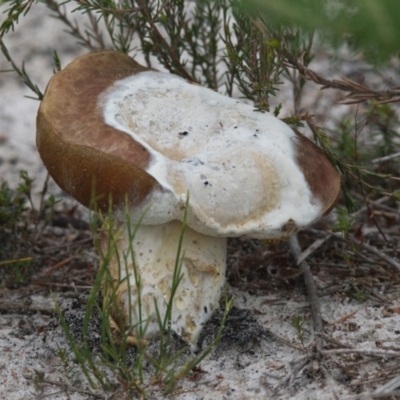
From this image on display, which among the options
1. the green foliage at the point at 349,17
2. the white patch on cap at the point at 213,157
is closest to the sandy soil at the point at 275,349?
the white patch on cap at the point at 213,157

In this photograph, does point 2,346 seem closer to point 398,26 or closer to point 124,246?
point 124,246

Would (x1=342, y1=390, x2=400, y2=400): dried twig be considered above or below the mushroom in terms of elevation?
below

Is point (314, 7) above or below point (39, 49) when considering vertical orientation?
above

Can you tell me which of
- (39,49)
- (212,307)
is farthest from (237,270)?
(39,49)

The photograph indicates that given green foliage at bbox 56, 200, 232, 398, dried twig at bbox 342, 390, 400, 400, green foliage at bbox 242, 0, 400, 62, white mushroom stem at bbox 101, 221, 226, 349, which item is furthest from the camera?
white mushroom stem at bbox 101, 221, 226, 349

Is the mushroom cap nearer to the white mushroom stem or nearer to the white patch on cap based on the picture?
the white patch on cap

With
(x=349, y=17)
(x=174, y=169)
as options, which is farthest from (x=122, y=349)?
(x=349, y=17)

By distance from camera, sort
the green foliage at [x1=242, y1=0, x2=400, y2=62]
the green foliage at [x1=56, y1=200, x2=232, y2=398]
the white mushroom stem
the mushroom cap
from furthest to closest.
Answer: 1. the white mushroom stem
2. the mushroom cap
3. the green foliage at [x1=56, y1=200, x2=232, y2=398]
4. the green foliage at [x1=242, y1=0, x2=400, y2=62]

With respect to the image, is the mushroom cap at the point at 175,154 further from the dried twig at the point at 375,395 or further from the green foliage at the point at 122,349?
the dried twig at the point at 375,395

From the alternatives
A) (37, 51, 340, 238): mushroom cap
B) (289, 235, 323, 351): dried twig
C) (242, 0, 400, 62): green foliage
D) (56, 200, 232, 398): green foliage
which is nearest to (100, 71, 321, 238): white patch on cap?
(37, 51, 340, 238): mushroom cap
